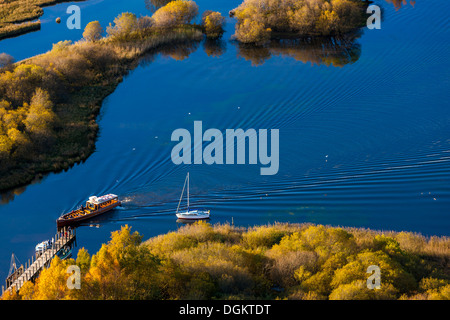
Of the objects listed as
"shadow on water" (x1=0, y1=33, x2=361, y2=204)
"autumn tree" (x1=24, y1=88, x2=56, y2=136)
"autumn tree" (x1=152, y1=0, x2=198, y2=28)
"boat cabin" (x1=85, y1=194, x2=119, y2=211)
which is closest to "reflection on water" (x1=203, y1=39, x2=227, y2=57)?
"shadow on water" (x1=0, y1=33, x2=361, y2=204)

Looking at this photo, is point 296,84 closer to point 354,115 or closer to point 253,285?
point 354,115

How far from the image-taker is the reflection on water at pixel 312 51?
76.5m

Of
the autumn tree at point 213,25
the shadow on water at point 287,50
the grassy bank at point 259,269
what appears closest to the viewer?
the grassy bank at point 259,269

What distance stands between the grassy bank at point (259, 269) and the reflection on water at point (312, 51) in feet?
128

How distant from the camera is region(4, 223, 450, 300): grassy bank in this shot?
33.2 m

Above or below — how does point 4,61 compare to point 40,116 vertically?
above

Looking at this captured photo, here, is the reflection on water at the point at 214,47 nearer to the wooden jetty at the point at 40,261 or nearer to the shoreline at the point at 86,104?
the shoreline at the point at 86,104

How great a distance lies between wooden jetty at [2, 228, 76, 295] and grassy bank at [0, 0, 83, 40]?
46.5 meters

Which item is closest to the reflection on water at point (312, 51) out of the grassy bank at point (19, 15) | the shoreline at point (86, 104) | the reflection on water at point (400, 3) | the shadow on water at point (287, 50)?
the shadow on water at point (287, 50)

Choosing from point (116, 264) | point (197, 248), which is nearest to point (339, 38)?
point (197, 248)

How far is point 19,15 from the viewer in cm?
8819

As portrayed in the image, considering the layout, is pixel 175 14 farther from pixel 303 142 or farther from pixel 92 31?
pixel 303 142

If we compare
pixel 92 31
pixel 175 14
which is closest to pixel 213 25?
pixel 175 14

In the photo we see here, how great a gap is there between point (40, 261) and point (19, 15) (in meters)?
56.2
